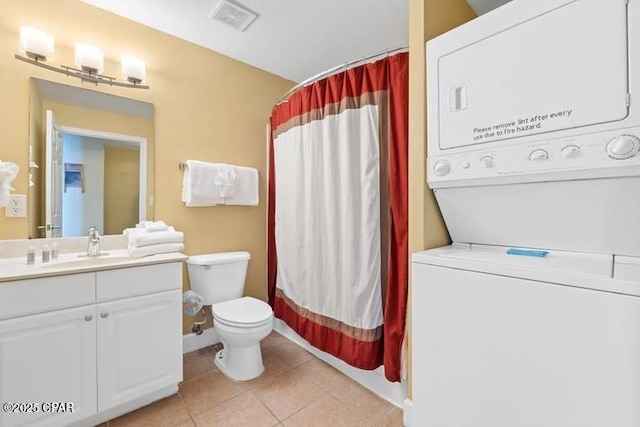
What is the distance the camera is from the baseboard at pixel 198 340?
82.6 inches

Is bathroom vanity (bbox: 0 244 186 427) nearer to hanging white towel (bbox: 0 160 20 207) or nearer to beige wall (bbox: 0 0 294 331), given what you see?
hanging white towel (bbox: 0 160 20 207)

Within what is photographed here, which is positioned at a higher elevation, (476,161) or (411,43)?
(411,43)

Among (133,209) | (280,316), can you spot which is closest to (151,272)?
(133,209)

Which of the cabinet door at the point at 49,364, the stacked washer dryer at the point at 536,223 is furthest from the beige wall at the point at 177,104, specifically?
the stacked washer dryer at the point at 536,223

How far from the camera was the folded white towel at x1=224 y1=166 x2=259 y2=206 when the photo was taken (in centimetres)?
227

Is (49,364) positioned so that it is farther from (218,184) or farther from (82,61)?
(82,61)

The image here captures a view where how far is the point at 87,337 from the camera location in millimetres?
1327

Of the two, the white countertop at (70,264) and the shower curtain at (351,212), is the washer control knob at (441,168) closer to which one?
the shower curtain at (351,212)

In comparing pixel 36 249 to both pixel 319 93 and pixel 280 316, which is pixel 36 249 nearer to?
pixel 280 316

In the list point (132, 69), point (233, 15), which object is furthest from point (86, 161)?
point (233, 15)

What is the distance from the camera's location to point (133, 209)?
1931 mm

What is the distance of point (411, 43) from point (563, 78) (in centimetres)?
66

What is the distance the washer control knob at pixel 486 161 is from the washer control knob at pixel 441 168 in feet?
0.37

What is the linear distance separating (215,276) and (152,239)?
514 mm
